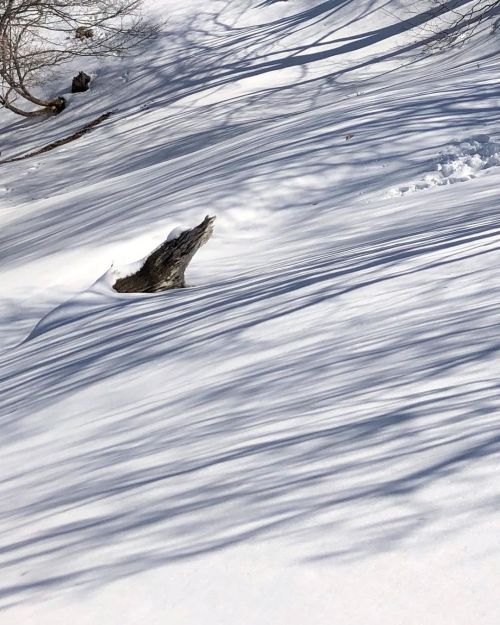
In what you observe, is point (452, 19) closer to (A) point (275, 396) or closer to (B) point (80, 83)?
(B) point (80, 83)

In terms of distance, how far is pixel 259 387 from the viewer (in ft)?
12.9

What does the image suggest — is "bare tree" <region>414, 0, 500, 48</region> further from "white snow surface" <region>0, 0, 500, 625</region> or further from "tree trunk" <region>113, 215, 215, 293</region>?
"tree trunk" <region>113, 215, 215, 293</region>

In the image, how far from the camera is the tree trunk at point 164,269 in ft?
24.2

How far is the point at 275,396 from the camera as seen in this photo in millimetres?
3777

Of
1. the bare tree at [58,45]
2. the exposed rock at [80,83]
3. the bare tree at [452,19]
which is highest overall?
the bare tree at [58,45]

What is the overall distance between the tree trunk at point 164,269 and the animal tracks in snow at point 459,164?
2664mm

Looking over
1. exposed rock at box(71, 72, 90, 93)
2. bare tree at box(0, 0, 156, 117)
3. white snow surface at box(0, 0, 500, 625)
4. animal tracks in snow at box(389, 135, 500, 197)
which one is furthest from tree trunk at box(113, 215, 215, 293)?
exposed rock at box(71, 72, 90, 93)

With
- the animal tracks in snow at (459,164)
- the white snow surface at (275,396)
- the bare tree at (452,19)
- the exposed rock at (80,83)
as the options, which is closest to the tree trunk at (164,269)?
the white snow surface at (275,396)

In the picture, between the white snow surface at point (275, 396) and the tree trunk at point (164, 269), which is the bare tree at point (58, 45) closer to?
the white snow surface at point (275, 396)

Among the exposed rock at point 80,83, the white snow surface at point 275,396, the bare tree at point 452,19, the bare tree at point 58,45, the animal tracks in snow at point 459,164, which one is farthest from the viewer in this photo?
the exposed rock at point 80,83

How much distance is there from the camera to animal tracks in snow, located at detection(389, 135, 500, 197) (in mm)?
9555

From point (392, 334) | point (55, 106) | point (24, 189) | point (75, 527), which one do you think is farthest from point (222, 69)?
point (75, 527)

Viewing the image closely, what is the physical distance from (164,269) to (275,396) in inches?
149

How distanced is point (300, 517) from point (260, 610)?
1.31 feet
